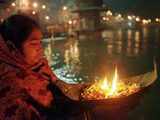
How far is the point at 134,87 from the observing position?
3.74 m

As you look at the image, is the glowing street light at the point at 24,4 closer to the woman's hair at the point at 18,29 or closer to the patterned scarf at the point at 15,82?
the woman's hair at the point at 18,29

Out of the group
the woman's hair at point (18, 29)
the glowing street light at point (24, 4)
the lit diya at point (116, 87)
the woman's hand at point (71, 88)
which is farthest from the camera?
the glowing street light at point (24, 4)

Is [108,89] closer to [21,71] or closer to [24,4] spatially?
[21,71]

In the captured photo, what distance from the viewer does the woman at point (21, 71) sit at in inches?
114

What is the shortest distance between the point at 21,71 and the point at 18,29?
0.37 m

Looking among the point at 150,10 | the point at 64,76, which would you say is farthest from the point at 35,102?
the point at 150,10

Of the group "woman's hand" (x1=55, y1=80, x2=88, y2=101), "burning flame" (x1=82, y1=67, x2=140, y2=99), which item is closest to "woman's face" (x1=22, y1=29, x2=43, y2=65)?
"woman's hand" (x1=55, y1=80, x2=88, y2=101)

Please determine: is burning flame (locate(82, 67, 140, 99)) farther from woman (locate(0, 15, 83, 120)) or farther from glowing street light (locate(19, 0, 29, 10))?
glowing street light (locate(19, 0, 29, 10))

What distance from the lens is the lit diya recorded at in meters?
3.49

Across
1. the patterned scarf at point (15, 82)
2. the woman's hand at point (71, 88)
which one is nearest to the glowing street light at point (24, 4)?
the woman's hand at point (71, 88)

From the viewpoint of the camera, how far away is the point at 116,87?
3844mm

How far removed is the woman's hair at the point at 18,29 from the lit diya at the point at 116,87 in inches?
31.4

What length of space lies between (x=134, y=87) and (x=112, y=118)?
1.76 feet

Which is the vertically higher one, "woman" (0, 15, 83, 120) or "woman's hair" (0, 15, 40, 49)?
"woman's hair" (0, 15, 40, 49)
